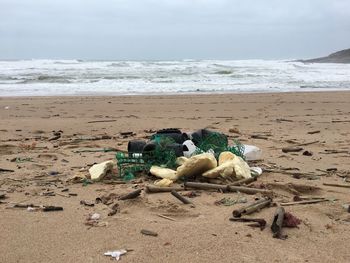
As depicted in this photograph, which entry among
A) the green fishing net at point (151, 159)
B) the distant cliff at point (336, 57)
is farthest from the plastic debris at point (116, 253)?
the distant cliff at point (336, 57)

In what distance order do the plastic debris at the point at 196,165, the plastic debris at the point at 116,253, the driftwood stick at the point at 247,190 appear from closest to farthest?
the plastic debris at the point at 116,253 → the driftwood stick at the point at 247,190 → the plastic debris at the point at 196,165

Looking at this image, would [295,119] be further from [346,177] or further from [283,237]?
[283,237]

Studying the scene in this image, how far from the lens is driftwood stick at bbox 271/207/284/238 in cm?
315

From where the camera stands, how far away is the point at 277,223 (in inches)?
127

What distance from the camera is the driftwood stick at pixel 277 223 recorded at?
3.15 meters

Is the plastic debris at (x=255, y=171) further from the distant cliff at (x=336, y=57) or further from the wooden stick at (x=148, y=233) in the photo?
the distant cliff at (x=336, y=57)

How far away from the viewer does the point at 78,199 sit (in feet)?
13.5

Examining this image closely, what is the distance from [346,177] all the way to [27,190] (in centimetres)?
329

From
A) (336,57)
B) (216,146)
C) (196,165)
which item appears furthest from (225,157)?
(336,57)

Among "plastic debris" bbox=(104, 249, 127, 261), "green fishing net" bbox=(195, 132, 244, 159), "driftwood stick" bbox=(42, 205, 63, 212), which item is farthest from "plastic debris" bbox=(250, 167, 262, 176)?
"plastic debris" bbox=(104, 249, 127, 261)

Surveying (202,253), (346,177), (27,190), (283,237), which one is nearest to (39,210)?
(27,190)

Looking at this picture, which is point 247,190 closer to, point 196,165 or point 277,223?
point 196,165

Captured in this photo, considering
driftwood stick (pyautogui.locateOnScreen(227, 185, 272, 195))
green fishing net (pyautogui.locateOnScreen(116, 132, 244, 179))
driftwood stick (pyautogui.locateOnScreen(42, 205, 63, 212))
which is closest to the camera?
driftwood stick (pyautogui.locateOnScreen(42, 205, 63, 212))

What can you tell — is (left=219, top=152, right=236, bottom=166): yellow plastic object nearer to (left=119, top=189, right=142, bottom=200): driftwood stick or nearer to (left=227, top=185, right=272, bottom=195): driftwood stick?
(left=227, top=185, right=272, bottom=195): driftwood stick
